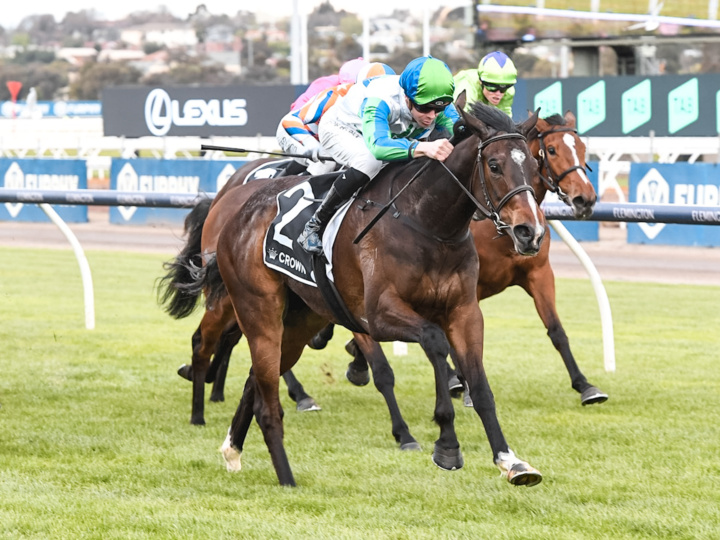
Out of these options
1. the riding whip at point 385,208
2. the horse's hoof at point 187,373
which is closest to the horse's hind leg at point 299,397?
the horse's hoof at point 187,373

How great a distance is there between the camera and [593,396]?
6.11m

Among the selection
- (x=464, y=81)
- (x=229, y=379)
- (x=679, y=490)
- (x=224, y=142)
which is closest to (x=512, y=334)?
(x=229, y=379)

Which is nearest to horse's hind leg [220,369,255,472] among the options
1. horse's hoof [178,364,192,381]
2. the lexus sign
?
horse's hoof [178,364,192,381]

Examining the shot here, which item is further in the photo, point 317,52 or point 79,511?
point 317,52

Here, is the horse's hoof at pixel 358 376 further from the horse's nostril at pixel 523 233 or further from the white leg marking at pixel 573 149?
the horse's nostril at pixel 523 233

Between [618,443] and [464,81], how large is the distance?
2.11 metres

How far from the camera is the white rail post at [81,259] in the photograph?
815 centimetres

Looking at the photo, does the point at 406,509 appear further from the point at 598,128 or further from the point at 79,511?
the point at 598,128

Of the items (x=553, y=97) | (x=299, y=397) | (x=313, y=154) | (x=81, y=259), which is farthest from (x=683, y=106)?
(x=313, y=154)

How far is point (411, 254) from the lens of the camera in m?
4.23

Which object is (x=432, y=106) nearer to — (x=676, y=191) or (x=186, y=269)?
(x=186, y=269)

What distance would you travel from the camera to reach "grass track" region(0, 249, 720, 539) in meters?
3.96

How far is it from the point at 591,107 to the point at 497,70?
1266 centimetres

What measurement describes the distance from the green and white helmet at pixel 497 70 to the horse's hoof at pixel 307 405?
79.0 inches
